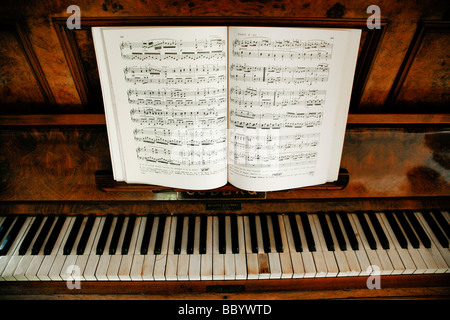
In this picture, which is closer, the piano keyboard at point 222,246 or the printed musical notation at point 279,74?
the printed musical notation at point 279,74

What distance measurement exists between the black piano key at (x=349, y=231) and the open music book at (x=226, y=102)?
41 centimetres

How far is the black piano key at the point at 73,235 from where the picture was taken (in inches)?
52.2

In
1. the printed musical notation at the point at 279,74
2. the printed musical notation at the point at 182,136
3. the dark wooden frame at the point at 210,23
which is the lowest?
the printed musical notation at the point at 182,136

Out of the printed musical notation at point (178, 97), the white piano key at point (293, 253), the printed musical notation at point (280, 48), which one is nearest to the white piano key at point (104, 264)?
the printed musical notation at point (178, 97)

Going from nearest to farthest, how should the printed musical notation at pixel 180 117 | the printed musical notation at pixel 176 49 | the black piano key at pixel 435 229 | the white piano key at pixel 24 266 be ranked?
the printed musical notation at pixel 176 49, the printed musical notation at pixel 180 117, the white piano key at pixel 24 266, the black piano key at pixel 435 229

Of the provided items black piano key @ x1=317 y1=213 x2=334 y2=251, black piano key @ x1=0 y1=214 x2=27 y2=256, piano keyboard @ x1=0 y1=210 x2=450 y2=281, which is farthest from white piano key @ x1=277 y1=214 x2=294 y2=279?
black piano key @ x1=0 y1=214 x2=27 y2=256

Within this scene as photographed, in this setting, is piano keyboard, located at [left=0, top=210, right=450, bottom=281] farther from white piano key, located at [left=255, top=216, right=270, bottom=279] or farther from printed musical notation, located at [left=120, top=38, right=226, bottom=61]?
printed musical notation, located at [left=120, top=38, right=226, bottom=61]

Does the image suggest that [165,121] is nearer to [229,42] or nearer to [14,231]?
[229,42]

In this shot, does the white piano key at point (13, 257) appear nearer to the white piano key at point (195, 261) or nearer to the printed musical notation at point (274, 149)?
the white piano key at point (195, 261)

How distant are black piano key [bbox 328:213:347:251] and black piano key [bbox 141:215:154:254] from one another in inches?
42.4

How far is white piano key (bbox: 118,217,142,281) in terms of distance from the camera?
1.28 m

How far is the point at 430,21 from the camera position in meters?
1.06
